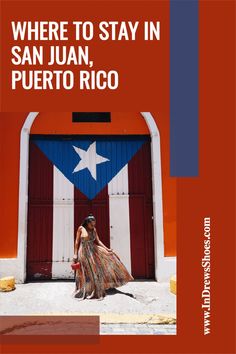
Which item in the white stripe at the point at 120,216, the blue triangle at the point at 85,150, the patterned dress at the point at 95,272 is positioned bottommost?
the patterned dress at the point at 95,272

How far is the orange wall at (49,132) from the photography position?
684cm

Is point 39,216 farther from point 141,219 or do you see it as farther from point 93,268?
point 141,219

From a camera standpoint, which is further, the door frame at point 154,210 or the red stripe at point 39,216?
the red stripe at point 39,216

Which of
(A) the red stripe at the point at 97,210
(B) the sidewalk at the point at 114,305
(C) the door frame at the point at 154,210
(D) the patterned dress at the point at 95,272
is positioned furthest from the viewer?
(A) the red stripe at the point at 97,210

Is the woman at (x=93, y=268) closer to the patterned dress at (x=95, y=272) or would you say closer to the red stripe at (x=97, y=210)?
the patterned dress at (x=95, y=272)

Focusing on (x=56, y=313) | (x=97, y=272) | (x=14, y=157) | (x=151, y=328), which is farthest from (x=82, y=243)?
(x=14, y=157)

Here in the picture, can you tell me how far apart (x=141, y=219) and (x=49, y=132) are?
2774 mm

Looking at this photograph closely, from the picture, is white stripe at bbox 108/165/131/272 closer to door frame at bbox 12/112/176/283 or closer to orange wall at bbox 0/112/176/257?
door frame at bbox 12/112/176/283

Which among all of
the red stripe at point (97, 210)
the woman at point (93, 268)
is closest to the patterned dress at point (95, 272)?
the woman at point (93, 268)

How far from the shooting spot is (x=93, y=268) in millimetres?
5816

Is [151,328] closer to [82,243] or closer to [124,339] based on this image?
[124,339]

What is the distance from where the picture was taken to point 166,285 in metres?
6.71

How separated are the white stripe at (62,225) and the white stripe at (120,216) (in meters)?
0.87

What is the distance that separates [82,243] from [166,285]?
2079 millimetres
